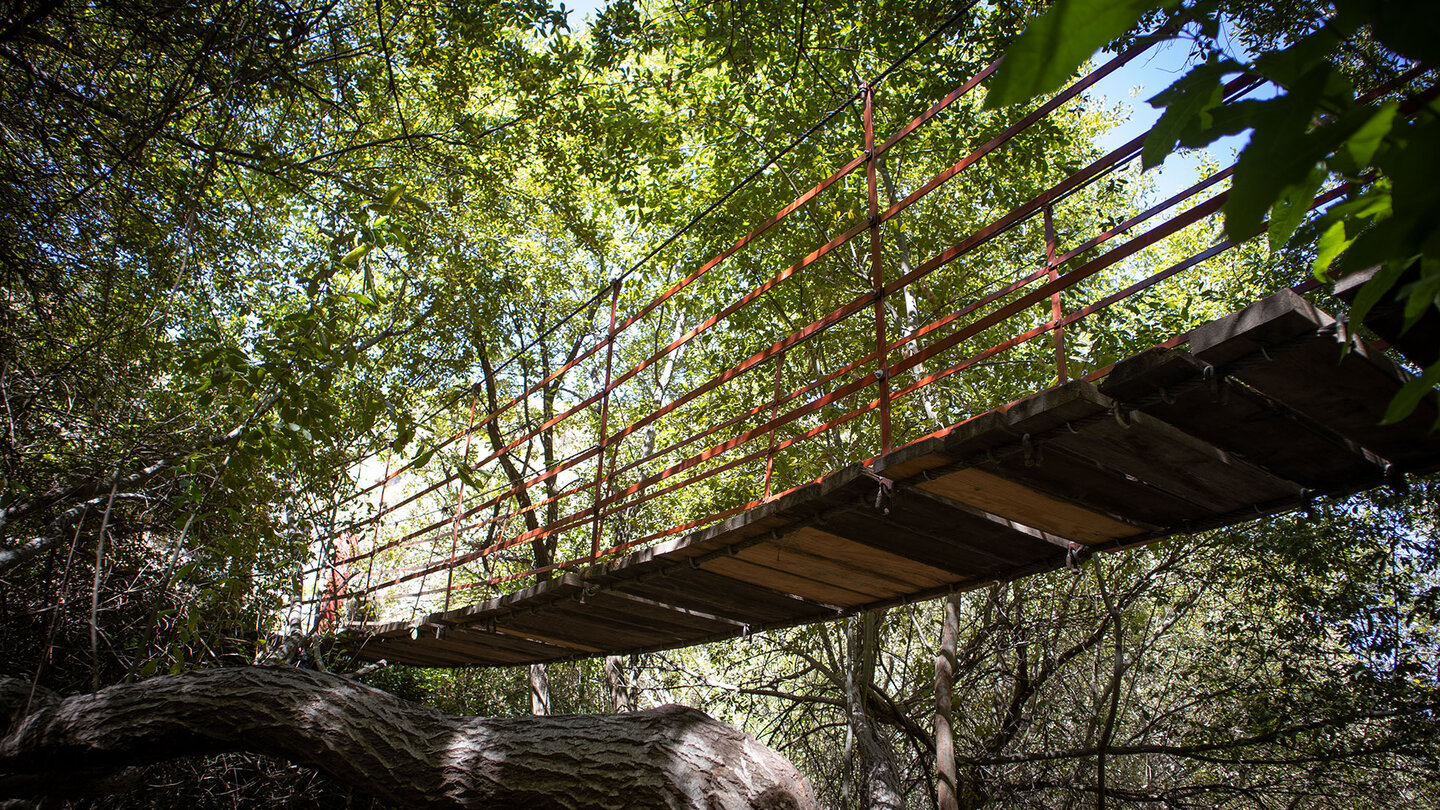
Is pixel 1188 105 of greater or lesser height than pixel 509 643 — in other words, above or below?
above

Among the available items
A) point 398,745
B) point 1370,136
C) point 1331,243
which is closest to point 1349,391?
point 1331,243

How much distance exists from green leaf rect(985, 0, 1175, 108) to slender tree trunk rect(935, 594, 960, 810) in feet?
21.6

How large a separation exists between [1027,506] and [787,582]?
153cm

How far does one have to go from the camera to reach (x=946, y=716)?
258 inches

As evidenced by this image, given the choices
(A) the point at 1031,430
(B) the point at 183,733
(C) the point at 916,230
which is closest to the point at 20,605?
(B) the point at 183,733

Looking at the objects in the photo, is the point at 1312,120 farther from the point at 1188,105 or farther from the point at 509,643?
the point at 509,643

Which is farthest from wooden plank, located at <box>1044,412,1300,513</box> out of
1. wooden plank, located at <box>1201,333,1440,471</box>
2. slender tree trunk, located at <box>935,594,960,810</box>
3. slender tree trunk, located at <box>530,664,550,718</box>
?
slender tree trunk, located at <box>530,664,550,718</box>

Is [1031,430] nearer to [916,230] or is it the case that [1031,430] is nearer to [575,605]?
[575,605]

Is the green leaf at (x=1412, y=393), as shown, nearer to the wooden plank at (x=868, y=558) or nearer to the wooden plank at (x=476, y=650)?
the wooden plank at (x=868, y=558)

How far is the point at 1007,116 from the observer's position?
748 centimetres

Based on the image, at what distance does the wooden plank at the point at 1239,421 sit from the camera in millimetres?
2418

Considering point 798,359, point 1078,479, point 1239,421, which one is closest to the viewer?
point 1239,421

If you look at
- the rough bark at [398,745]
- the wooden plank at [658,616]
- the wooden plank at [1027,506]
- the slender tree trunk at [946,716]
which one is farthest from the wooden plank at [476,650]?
the wooden plank at [1027,506]

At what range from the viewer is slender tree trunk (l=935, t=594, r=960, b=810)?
6.34 m
